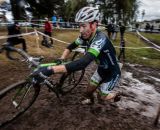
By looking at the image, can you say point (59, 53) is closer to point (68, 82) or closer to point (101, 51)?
point (68, 82)

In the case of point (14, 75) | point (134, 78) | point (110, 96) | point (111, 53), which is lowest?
point (134, 78)

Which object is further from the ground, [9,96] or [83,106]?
[9,96]

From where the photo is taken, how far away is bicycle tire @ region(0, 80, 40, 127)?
194 inches

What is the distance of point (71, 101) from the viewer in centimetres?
696

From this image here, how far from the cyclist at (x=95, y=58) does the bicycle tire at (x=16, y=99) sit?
985 millimetres

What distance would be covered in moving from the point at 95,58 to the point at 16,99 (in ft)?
6.00

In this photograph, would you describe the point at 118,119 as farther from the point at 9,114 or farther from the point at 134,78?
the point at 134,78

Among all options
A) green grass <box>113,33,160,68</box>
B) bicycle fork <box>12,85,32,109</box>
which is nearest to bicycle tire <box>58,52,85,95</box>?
bicycle fork <box>12,85,32,109</box>

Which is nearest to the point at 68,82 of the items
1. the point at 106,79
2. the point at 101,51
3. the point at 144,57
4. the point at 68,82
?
the point at 68,82

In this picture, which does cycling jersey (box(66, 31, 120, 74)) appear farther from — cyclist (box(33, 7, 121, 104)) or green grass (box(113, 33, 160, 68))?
green grass (box(113, 33, 160, 68))

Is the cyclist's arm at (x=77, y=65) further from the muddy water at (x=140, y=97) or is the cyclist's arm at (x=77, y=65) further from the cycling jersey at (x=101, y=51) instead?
the muddy water at (x=140, y=97)

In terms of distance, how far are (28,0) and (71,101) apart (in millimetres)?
36461

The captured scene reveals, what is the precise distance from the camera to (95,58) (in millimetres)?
4504

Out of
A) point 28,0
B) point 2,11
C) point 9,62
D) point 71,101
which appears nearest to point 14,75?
point 9,62
